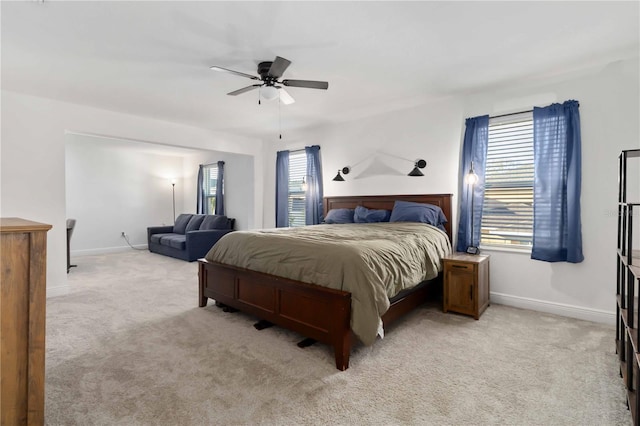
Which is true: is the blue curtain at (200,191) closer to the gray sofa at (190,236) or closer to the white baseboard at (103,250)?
the gray sofa at (190,236)

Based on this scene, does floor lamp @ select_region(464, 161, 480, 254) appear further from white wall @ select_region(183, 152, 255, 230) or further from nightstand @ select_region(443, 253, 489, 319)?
white wall @ select_region(183, 152, 255, 230)

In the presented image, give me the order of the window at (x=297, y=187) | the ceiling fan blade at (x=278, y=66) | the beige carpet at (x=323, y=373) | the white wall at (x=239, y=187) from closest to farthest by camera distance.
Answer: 1. the beige carpet at (x=323, y=373)
2. the ceiling fan blade at (x=278, y=66)
3. the window at (x=297, y=187)
4. the white wall at (x=239, y=187)

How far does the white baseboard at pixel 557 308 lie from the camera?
312 cm

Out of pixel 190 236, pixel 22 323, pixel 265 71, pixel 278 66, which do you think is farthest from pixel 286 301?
pixel 190 236

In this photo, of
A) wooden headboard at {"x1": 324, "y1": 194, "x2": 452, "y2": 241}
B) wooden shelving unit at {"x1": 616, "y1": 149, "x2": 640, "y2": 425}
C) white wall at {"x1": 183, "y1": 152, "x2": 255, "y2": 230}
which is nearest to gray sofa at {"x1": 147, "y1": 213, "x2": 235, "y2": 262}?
white wall at {"x1": 183, "y1": 152, "x2": 255, "y2": 230}

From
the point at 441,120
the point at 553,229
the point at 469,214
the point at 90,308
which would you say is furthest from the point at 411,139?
the point at 90,308

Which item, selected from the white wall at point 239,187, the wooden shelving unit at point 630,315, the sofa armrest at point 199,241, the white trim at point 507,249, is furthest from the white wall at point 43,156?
the wooden shelving unit at point 630,315

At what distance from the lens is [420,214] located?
13.0ft

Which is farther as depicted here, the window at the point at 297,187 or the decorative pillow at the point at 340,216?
the window at the point at 297,187

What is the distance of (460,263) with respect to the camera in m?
3.30

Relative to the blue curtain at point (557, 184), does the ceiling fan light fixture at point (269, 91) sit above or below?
above

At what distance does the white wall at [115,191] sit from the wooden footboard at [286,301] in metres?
4.77

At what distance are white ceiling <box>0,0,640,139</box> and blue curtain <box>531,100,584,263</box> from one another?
20.8 inches

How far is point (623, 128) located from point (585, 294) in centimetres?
169
